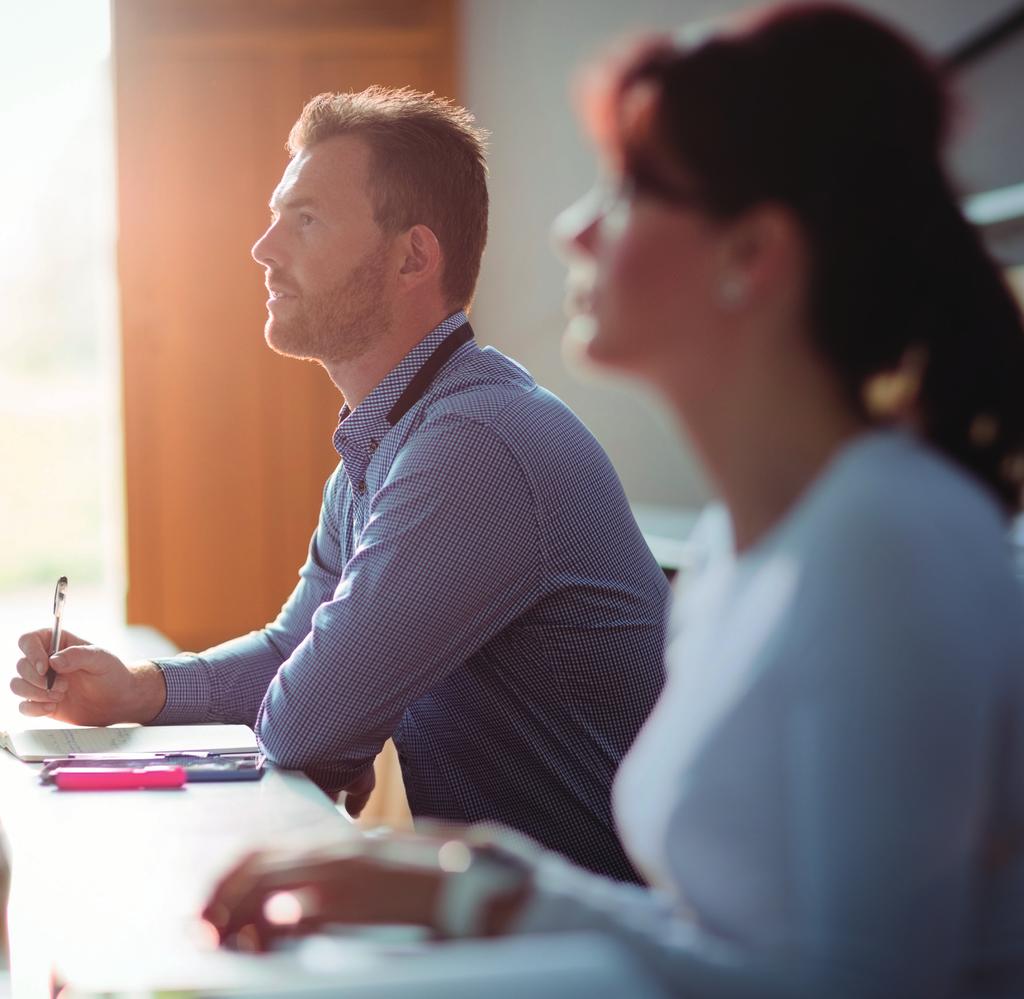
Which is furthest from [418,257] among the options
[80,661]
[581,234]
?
[581,234]

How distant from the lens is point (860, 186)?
0.72m

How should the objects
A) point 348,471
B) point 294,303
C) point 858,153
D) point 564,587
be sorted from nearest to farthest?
point 858,153
point 564,587
point 348,471
point 294,303

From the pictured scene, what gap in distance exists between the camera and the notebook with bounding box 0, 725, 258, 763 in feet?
4.56

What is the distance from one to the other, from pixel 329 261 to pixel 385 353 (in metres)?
0.16

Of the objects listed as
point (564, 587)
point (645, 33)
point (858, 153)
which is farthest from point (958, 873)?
point (564, 587)

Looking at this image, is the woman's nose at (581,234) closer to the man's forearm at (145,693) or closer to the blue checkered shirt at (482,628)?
the blue checkered shirt at (482,628)

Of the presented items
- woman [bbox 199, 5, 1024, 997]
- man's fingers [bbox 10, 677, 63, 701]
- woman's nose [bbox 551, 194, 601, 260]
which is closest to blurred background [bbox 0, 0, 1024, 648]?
man's fingers [bbox 10, 677, 63, 701]

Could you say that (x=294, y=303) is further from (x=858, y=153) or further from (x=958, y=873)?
(x=958, y=873)

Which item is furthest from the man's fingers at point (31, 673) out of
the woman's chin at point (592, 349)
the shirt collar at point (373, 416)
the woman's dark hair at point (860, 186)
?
the woman's dark hair at point (860, 186)

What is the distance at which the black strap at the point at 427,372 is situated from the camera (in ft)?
5.31

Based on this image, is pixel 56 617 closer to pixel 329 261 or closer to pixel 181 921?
pixel 329 261

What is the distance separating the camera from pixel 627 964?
0.61m

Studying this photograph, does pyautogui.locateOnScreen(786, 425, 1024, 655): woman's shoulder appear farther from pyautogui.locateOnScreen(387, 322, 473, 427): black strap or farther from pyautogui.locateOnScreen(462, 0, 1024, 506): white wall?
pyautogui.locateOnScreen(462, 0, 1024, 506): white wall

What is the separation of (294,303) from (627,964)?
135 cm
